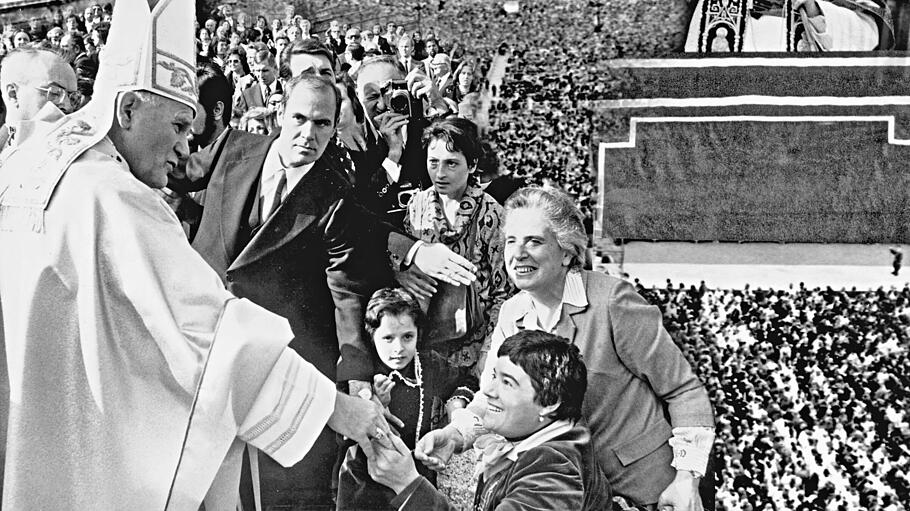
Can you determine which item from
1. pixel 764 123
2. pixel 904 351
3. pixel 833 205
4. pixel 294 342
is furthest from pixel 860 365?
pixel 294 342

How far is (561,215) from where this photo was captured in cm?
Result: 485

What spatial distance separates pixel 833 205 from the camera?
545 cm

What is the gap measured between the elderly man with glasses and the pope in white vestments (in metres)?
1.03

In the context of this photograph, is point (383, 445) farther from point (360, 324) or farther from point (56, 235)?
point (56, 235)

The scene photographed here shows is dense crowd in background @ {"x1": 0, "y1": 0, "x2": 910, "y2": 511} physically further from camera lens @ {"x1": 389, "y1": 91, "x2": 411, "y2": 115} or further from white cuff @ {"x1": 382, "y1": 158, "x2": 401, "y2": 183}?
white cuff @ {"x1": 382, "y1": 158, "x2": 401, "y2": 183}

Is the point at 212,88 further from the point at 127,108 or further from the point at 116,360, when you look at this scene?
the point at 116,360

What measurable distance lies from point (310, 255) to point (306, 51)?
103 cm

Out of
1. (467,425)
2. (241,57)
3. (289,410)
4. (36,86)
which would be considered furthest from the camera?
(241,57)

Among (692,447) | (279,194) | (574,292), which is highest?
(279,194)

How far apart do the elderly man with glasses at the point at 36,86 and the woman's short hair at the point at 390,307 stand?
1.72 meters

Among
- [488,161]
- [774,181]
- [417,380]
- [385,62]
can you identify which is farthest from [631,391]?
[385,62]

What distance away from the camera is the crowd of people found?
519 centimetres

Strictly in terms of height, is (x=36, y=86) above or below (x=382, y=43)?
below

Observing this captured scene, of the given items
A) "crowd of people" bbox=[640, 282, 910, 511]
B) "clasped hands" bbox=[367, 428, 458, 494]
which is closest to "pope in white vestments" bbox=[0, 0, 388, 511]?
"clasped hands" bbox=[367, 428, 458, 494]
